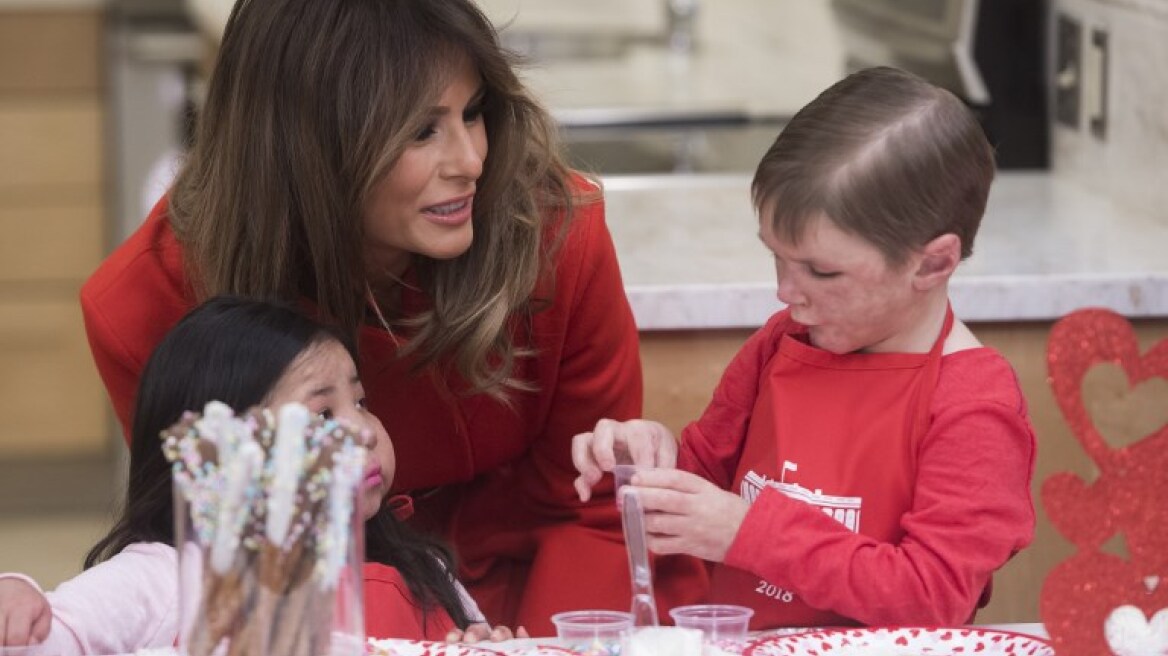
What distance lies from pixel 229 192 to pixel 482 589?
508mm

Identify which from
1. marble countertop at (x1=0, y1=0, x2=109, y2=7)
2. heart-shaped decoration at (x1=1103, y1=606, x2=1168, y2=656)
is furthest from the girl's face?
marble countertop at (x1=0, y1=0, x2=109, y2=7)

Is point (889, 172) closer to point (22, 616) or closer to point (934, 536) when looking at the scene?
point (934, 536)

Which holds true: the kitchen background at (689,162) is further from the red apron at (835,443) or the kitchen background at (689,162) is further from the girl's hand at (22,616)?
the girl's hand at (22,616)

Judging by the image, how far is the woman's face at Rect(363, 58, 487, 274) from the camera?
1.59 meters

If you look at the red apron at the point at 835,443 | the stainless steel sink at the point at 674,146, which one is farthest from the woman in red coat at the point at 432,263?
the stainless steel sink at the point at 674,146

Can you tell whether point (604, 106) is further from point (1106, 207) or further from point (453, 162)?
point (453, 162)

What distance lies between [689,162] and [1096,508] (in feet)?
6.35

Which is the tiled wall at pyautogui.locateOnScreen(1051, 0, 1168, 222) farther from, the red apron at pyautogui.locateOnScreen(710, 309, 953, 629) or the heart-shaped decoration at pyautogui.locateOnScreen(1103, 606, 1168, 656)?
the heart-shaped decoration at pyautogui.locateOnScreen(1103, 606, 1168, 656)

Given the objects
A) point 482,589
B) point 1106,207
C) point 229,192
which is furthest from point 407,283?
point 1106,207

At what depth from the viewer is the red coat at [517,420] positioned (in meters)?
1.73

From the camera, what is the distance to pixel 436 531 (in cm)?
189

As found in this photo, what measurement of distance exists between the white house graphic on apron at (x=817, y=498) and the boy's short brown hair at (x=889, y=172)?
7.5 inches

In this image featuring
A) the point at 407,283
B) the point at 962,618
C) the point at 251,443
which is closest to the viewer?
the point at 251,443

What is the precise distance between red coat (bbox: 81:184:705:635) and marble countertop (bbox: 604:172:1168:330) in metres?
0.20
